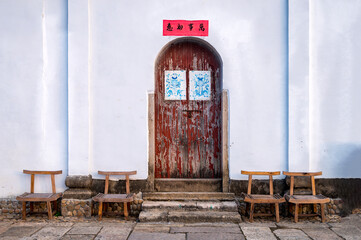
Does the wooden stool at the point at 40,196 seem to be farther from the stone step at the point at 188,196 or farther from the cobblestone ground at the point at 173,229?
the stone step at the point at 188,196

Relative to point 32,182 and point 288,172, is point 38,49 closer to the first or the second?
point 32,182

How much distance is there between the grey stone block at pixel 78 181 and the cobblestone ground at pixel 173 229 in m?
0.53

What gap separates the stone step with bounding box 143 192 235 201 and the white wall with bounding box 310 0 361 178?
1.63 m

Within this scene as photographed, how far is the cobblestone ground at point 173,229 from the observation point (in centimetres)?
425

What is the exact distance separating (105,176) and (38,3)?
10.2ft

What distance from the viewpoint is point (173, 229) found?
4.50 m

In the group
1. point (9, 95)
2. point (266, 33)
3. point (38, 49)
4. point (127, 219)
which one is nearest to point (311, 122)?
point (266, 33)

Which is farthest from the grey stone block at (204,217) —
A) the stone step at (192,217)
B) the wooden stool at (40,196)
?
the wooden stool at (40,196)

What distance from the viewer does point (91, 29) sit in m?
5.26

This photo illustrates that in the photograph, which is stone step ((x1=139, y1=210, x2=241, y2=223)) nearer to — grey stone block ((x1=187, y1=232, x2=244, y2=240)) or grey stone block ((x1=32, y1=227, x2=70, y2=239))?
grey stone block ((x1=187, y1=232, x2=244, y2=240))

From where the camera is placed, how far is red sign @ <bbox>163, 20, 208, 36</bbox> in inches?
207

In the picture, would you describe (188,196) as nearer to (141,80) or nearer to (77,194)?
(77,194)

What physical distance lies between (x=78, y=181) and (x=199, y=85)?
2.58m

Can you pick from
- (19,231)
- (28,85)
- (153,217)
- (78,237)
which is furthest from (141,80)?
(19,231)
